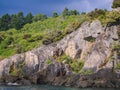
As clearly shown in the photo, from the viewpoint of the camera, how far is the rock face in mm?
98750

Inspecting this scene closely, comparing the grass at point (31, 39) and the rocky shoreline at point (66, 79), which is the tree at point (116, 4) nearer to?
the grass at point (31, 39)

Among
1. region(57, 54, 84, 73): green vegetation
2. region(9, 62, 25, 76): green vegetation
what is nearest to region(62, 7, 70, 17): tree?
region(57, 54, 84, 73): green vegetation

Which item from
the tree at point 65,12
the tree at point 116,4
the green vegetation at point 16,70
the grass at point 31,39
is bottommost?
the green vegetation at point 16,70

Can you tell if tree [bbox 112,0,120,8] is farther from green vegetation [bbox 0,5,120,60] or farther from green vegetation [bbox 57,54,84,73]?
green vegetation [bbox 57,54,84,73]

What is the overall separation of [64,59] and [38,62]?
7308 mm

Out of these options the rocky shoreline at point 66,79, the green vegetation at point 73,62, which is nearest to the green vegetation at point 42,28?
the green vegetation at point 73,62

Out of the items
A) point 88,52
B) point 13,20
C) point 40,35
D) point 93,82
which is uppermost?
point 13,20

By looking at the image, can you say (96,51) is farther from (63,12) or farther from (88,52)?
(63,12)

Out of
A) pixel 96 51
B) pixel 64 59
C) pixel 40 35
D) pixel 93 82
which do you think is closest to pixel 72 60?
pixel 64 59

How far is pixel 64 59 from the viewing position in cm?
10675

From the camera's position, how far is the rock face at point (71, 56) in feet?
324

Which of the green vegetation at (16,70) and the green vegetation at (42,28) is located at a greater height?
the green vegetation at (42,28)

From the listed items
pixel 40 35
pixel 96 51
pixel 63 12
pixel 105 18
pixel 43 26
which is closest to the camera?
pixel 96 51

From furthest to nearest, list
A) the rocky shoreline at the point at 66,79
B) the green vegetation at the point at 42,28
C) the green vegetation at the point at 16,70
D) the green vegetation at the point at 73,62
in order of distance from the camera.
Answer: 1. the green vegetation at the point at 42,28
2. the green vegetation at the point at 16,70
3. the green vegetation at the point at 73,62
4. the rocky shoreline at the point at 66,79
